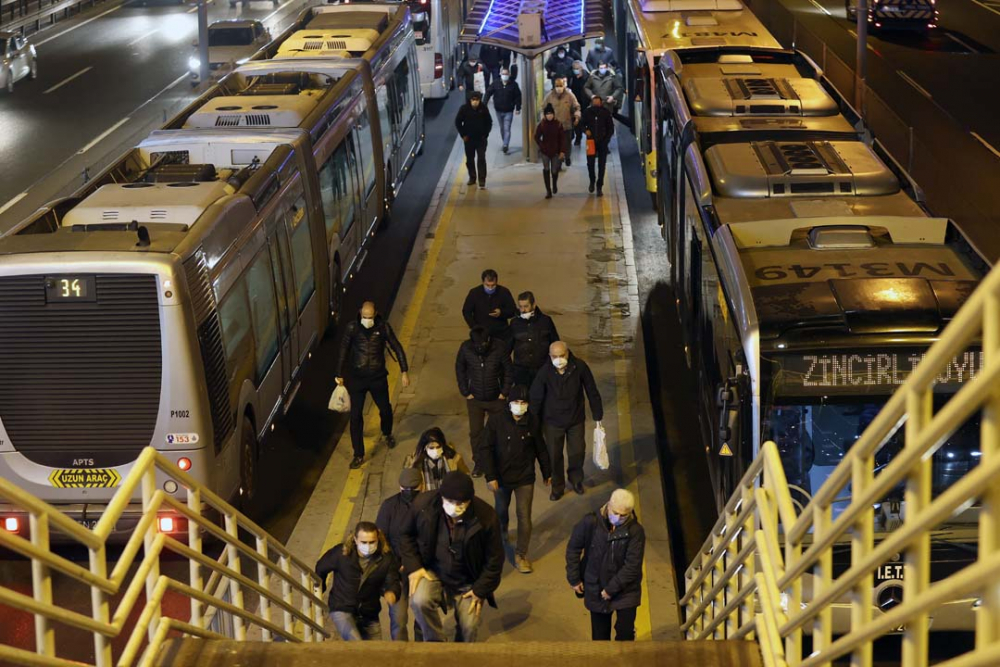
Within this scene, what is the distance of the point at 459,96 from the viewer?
34375 mm

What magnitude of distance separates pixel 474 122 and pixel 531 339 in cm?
1108

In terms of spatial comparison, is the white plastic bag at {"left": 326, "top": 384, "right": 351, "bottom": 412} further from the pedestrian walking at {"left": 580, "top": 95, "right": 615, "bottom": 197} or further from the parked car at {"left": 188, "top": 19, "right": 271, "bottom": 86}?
the parked car at {"left": 188, "top": 19, "right": 271, "bottom": 86}

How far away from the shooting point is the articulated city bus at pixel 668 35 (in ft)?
71.1

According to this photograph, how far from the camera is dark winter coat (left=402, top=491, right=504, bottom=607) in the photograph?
8.79 metres

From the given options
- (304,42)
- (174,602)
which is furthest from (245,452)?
(304,42)

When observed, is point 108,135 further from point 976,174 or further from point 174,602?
point 174,602

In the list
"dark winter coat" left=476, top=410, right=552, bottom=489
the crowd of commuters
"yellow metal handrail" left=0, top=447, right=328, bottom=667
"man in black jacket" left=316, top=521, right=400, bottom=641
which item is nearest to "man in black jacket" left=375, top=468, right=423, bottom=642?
the crowd of commuters

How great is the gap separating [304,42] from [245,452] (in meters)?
12.5

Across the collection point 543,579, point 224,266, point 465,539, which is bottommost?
point 543,579

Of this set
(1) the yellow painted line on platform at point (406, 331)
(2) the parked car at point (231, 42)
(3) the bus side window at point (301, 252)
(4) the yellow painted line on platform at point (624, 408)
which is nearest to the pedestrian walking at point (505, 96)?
(1) the yellow painted line on platform at point (406, 331)

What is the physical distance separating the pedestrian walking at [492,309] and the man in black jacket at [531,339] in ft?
3.12

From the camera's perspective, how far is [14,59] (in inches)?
1425

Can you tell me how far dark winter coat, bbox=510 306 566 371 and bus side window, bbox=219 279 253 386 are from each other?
99.5 inches

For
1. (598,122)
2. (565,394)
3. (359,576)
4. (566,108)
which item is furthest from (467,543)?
(566,108)
